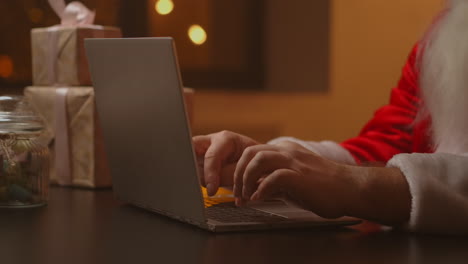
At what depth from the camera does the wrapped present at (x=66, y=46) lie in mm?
1342

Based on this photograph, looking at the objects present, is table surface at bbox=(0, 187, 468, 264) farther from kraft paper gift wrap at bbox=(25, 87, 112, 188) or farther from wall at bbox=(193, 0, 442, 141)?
wall at bbox=(193, 0, 442, 141)

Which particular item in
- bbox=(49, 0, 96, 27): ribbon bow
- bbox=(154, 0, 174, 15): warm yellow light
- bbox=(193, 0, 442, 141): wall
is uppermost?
bbox=(154, 0, 174, 15): warm yellow light

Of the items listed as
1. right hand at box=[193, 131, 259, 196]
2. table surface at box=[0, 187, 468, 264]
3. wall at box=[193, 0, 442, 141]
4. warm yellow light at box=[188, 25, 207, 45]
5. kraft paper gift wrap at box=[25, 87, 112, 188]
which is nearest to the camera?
table surface at box=[0, 187, 468, 264]

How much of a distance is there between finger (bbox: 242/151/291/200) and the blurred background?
2282 mm

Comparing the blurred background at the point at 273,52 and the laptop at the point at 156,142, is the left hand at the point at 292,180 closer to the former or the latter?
the laptop at the point at 156,142

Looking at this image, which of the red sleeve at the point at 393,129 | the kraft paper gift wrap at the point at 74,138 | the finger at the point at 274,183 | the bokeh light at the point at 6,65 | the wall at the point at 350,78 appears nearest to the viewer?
the finger at the point at 274,183

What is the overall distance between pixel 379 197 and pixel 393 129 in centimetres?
65

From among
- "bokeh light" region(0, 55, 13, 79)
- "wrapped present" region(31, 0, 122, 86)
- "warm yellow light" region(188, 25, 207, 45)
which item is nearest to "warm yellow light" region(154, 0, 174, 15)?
"warm yellow light" region(188, 25, 207, 45)

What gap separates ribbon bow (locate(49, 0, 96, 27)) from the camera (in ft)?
4.56

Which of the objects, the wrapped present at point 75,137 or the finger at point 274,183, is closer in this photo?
the finger at point 274,183

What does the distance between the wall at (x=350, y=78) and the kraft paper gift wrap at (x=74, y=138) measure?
206 cm

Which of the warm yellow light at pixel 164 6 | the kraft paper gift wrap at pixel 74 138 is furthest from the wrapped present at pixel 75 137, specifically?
the warm yellow light at pixel 164 6

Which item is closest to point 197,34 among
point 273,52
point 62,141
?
point 273,52

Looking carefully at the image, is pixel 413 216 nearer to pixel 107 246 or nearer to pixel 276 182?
pixel 276 182
